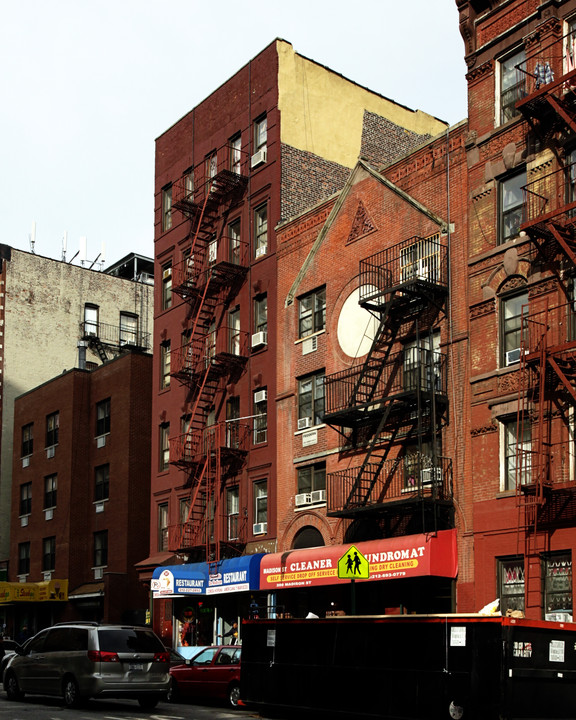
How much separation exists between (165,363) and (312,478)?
11537mm

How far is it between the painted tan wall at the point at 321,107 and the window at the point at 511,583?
58.6ft

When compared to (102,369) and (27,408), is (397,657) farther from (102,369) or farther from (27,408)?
(27,408)

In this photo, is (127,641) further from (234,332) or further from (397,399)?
(234,332)

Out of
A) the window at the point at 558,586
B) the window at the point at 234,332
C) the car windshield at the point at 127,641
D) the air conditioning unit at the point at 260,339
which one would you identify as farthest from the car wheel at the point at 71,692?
the window at the point at 234,332

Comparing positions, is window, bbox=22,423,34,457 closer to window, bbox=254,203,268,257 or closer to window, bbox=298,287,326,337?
window, bbox=254,203,268,257

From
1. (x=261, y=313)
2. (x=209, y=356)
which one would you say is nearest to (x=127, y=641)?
(x=261, y=313)

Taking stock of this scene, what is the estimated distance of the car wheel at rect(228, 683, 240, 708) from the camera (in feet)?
76.9

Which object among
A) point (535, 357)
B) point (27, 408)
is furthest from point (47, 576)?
point (535, 357)

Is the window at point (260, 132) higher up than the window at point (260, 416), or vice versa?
the window at point (260, 132)

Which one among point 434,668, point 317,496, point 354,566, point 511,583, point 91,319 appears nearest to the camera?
point 434,668

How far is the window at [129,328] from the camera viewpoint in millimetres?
60375

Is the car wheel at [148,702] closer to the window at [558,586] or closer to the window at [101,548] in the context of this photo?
the window at [558,586]

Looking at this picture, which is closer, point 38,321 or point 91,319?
point 38,321

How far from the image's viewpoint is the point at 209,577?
1355 inches
